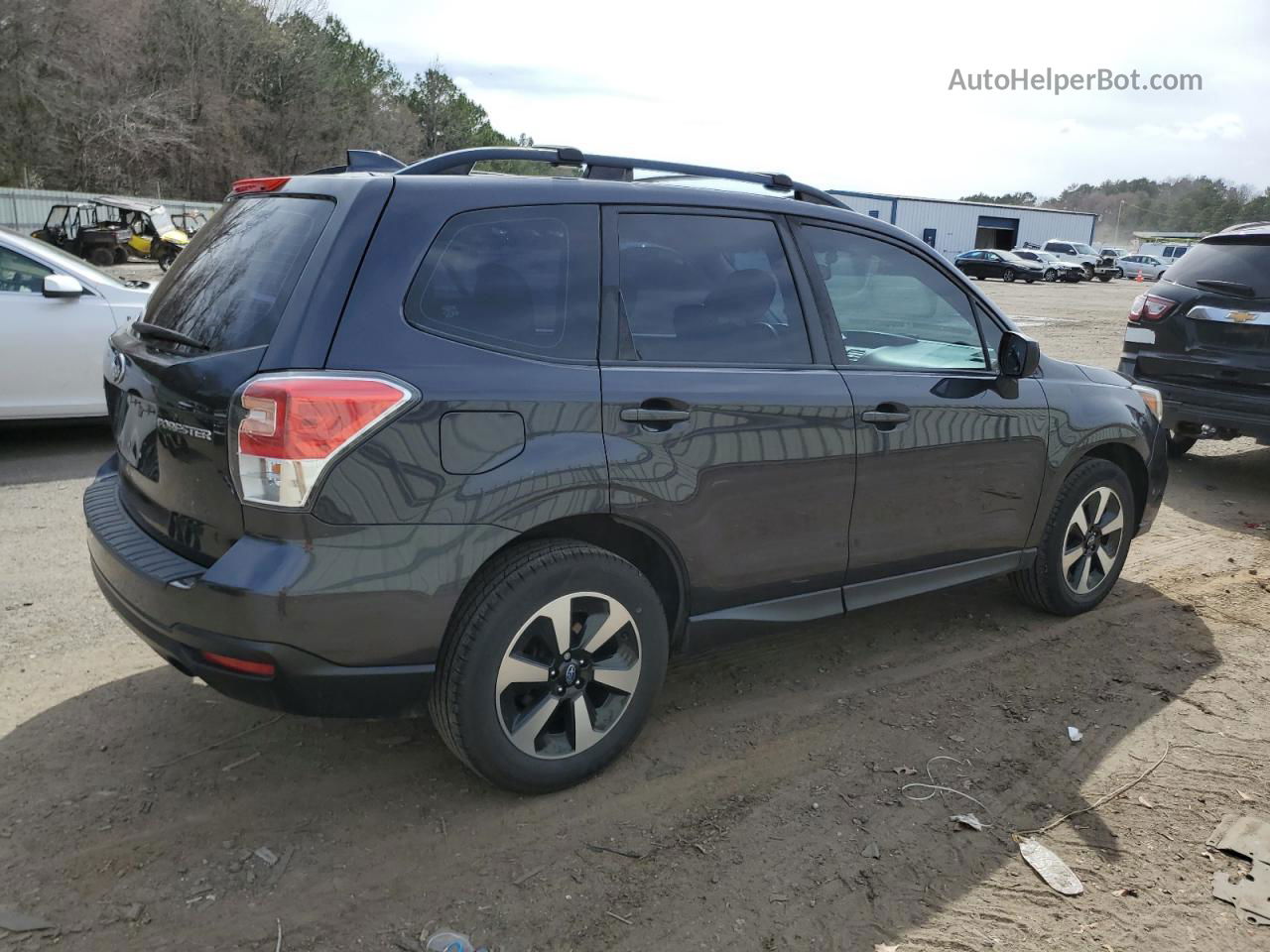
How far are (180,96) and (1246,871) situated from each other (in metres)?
58.8

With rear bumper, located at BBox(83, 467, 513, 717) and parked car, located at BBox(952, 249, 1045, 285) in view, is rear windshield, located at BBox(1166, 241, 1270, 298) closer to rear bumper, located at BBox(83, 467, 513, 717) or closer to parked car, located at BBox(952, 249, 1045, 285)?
rear bumper, located at BBox(83, 467, 513, 717)

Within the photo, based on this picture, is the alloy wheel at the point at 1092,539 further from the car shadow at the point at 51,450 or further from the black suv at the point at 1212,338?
the car shadow at the point at 51,450

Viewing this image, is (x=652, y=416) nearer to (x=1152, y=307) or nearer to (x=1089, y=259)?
(x=1152, y=307)

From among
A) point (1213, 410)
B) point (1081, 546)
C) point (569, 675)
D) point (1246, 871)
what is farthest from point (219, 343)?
point (1213, 410)

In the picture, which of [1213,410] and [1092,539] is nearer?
[1092,539]

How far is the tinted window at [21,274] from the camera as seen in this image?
22.3 feet

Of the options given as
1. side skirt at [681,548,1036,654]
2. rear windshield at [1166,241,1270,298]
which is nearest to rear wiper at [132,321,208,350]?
side skirt at [681,548,1036,654]

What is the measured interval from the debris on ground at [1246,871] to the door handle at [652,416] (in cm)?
201

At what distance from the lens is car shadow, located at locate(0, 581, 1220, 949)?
262 cm

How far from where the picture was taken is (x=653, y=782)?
10.7 ft

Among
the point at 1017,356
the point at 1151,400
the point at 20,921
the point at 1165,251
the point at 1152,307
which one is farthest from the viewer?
the point at 1165,251

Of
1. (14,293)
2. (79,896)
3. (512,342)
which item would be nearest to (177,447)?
(512,342)

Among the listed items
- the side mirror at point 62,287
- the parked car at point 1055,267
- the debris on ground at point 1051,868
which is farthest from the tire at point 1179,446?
the parked car at point 1055,267

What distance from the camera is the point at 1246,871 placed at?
2.93 m
